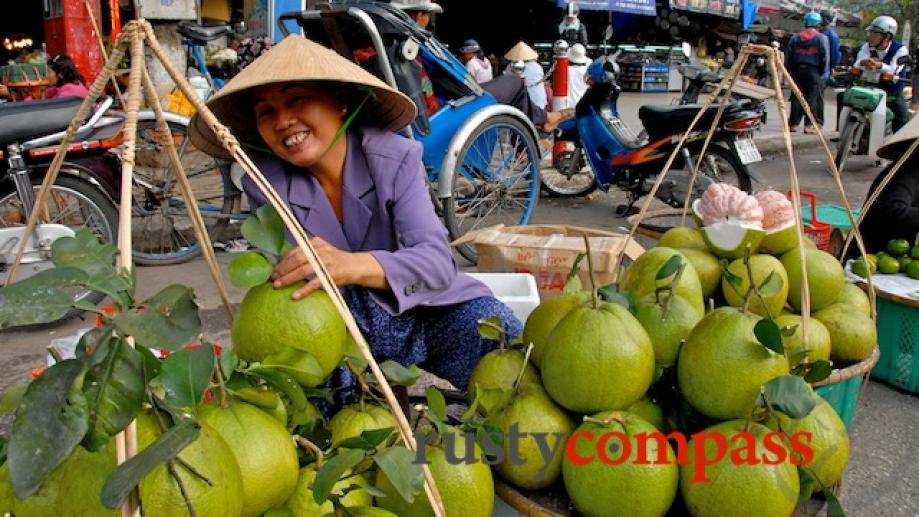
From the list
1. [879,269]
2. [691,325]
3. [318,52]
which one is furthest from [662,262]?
[879,269]

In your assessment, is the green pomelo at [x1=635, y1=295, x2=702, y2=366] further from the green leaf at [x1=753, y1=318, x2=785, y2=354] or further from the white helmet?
the white helmet

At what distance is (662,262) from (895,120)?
8.25 m

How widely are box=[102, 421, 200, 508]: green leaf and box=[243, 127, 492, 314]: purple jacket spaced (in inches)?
39.0

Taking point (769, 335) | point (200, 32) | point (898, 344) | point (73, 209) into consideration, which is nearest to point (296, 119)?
point (769, 335)

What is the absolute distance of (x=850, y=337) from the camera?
1.91 metres

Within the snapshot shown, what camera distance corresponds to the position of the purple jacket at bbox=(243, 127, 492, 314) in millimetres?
1789

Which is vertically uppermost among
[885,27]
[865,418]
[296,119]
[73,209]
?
[885,27]

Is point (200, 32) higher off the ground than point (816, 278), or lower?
higher

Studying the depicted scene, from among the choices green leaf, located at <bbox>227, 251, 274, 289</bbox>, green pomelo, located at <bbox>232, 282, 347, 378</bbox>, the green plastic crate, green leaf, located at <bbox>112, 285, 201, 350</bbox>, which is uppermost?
green leaf, located at <bbox>112, 285, 201, 350</bbox>

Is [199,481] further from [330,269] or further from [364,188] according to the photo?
[364,188]

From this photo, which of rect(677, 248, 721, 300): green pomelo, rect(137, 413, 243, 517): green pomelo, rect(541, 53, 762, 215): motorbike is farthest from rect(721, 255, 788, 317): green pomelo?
rect(541, 53, 762, 215): motorbike

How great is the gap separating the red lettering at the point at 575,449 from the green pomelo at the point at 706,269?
809mm

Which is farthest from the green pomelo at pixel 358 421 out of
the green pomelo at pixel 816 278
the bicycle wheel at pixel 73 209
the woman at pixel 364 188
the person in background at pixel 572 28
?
the person in background at pixel 572 28

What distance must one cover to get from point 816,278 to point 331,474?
1.59 meters
